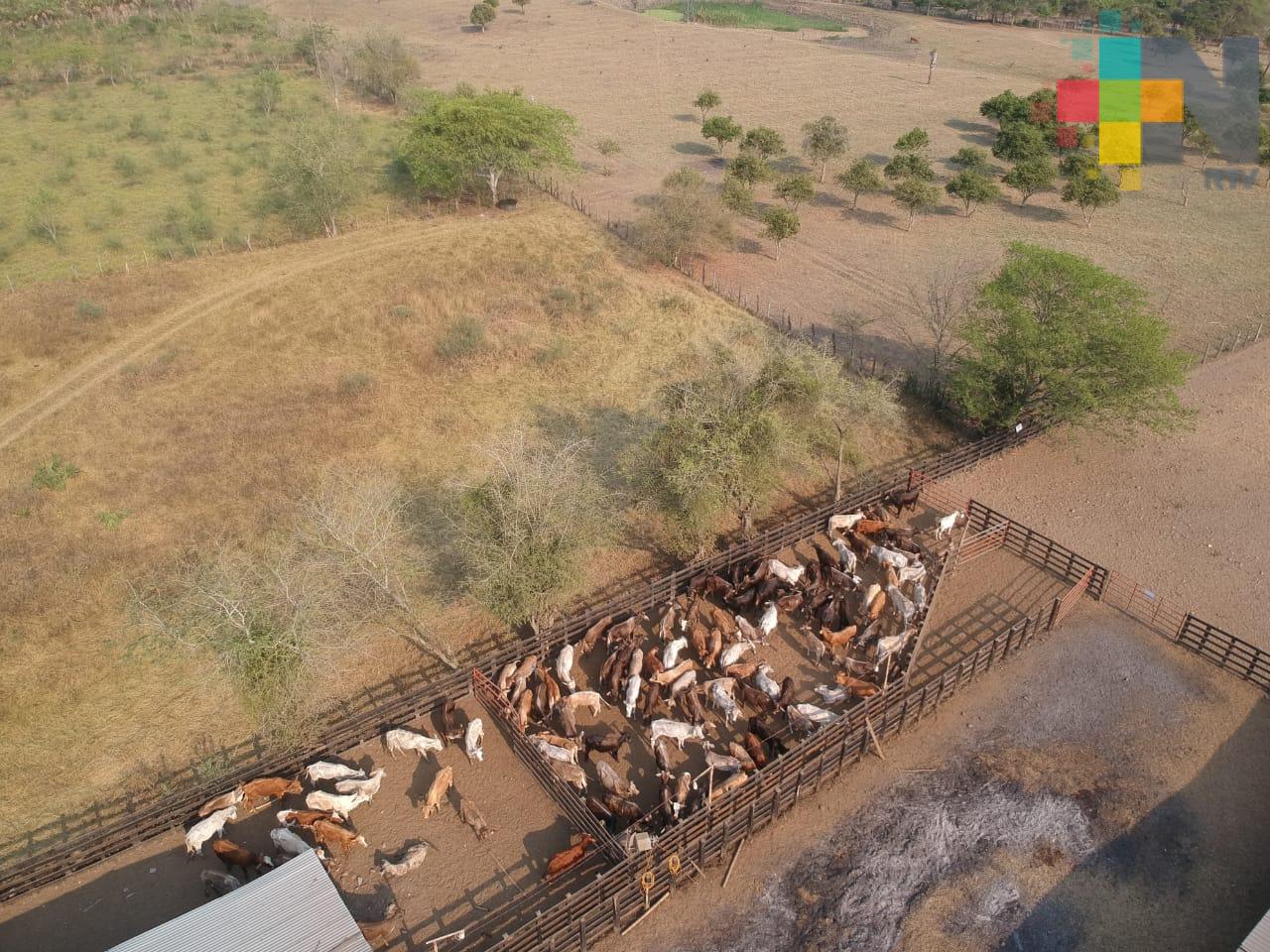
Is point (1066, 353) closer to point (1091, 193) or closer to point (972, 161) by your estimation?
point (1091, 193)

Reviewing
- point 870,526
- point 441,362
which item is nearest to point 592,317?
point 441,362

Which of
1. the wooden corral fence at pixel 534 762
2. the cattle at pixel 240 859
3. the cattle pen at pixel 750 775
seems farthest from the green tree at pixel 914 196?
the cattle at pixel 240 859

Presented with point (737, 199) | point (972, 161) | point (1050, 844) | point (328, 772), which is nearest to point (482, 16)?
point (972, 161)

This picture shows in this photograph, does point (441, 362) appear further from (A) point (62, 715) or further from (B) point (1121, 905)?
(B) point (1121, 905)

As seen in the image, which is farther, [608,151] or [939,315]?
[608,151]

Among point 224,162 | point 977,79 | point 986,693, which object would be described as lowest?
point 986,693
